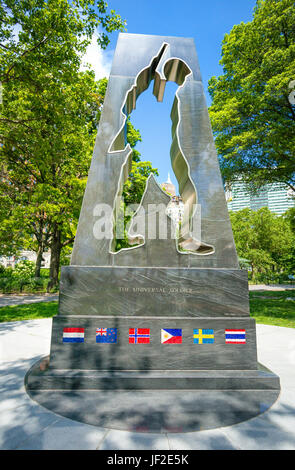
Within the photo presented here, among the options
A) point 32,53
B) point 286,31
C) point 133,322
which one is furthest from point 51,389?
point 286,31

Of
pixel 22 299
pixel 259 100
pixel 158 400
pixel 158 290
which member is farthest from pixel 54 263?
pixel 158 400

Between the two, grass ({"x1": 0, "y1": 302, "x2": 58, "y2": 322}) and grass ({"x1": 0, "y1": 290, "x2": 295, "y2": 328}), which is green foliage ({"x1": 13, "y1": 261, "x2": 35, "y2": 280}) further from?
grass ({"x1": 0, "y1": 290, "x2": 295, "y2": 328})

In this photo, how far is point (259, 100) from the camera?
41.5 feet

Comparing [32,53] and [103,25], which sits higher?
[103,25]

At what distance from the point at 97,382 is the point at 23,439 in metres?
1.32

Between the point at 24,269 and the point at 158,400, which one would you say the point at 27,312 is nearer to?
the point at 158,400

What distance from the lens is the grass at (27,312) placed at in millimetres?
10266

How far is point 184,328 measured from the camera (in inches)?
173

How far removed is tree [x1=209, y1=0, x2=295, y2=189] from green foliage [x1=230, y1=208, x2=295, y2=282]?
19.6 metres

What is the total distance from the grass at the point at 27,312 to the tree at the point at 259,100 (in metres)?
11.8

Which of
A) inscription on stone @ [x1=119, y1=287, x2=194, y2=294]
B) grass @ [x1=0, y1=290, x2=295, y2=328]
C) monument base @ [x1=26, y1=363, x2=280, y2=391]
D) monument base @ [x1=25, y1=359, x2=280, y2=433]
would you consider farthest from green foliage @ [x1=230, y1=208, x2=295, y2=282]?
monument base @ [x1=25, y1=359, x2=280, y2=433]

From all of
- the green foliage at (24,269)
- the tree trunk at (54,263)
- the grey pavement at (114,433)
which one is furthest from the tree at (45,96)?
the grey pavement at (114,433)

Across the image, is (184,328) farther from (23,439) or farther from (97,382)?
(23,439)

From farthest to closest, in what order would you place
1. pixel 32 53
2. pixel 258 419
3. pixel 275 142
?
pixel 275 142 < pixel 32 53 < pixel 258 419
